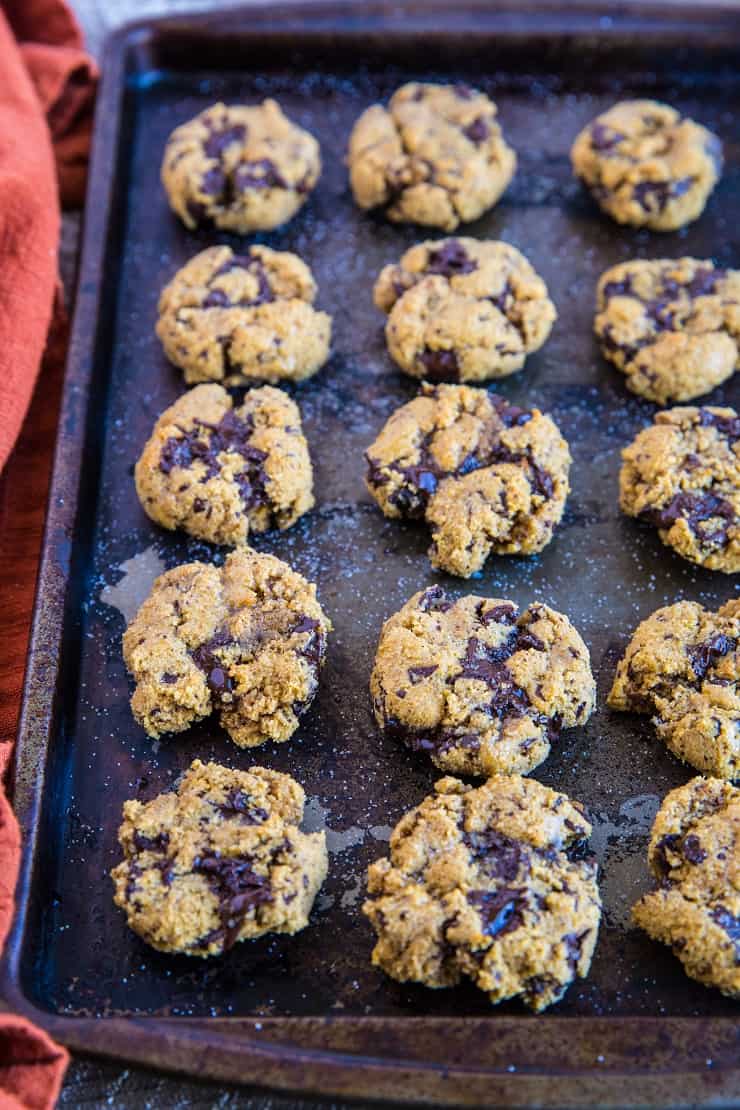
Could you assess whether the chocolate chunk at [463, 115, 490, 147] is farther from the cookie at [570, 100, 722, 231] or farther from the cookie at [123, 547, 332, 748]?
the cookie at [123, 547, 332, 748]

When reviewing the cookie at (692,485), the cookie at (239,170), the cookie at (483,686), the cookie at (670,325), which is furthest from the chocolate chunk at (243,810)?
the cookie at (239,170)

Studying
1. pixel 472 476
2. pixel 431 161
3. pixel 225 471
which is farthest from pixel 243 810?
pixel 431 161

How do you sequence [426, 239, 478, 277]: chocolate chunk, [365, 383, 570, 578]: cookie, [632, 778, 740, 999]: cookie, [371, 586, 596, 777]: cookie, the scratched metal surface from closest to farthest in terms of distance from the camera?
[632, 778, 740, 999]: cookie < the scratched metal surface < [371, 586, 596, 777]: cookie < [365, 383, 570, 578]: cookie < [426, 239, 478, 277]: chocolate chunk

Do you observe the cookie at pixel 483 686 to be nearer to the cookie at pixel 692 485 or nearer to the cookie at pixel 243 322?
the cookie at pixel 692 485

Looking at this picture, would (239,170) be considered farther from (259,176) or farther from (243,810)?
(243,810)

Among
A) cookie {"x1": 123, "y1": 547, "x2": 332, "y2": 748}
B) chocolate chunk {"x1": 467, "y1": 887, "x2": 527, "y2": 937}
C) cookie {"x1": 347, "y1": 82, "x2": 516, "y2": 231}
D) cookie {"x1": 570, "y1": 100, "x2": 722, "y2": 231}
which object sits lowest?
chocolate chunk {"x1": 467, "y1": 887, "x2": 527, "y2": 937}

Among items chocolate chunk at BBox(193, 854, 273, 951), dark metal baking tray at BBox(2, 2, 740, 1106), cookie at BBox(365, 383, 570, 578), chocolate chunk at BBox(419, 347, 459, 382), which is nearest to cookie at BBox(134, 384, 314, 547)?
dark metal baking tray at BBox(2, 2, 740, 1106)

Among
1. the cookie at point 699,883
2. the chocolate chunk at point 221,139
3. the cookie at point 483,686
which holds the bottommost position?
the cookie at point 699,883
